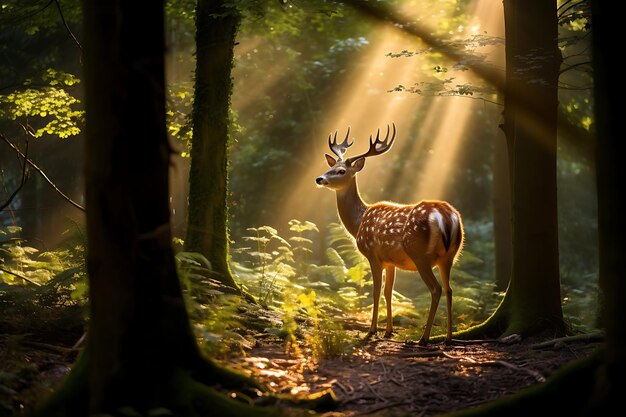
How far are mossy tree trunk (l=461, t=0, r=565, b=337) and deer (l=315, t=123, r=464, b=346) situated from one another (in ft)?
2.43

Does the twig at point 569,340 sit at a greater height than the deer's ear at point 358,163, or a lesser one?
lesser

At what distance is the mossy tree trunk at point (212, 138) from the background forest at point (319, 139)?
0.15 ft

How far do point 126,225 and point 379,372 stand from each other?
10.3ft

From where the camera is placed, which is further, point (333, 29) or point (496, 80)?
point (333, 29)

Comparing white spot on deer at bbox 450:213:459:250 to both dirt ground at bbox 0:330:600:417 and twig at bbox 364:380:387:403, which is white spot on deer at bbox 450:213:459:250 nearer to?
dirt ground at bbox 0:330:600:417

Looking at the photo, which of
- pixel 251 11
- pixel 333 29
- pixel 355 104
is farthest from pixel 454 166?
pixel 251 11

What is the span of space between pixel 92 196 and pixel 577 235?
24.1 m

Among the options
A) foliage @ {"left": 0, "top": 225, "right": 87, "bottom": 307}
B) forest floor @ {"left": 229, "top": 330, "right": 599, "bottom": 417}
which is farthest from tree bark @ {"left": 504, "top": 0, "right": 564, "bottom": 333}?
foliage @ {"left": 0, "top": 225, "right": 87, "bottom": 307}

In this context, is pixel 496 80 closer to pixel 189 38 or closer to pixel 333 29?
pixel 333 29

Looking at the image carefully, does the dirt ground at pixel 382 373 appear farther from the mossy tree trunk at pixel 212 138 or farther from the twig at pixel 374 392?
the mossy tree trunk at pixel 212 138

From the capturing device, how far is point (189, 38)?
2255 cm

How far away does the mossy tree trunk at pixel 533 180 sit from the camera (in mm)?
8578

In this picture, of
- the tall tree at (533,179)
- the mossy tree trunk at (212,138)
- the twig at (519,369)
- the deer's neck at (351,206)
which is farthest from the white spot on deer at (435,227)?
the mossy tree trunk at (212,138)

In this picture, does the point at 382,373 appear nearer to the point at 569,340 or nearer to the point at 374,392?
the point at 374,392
